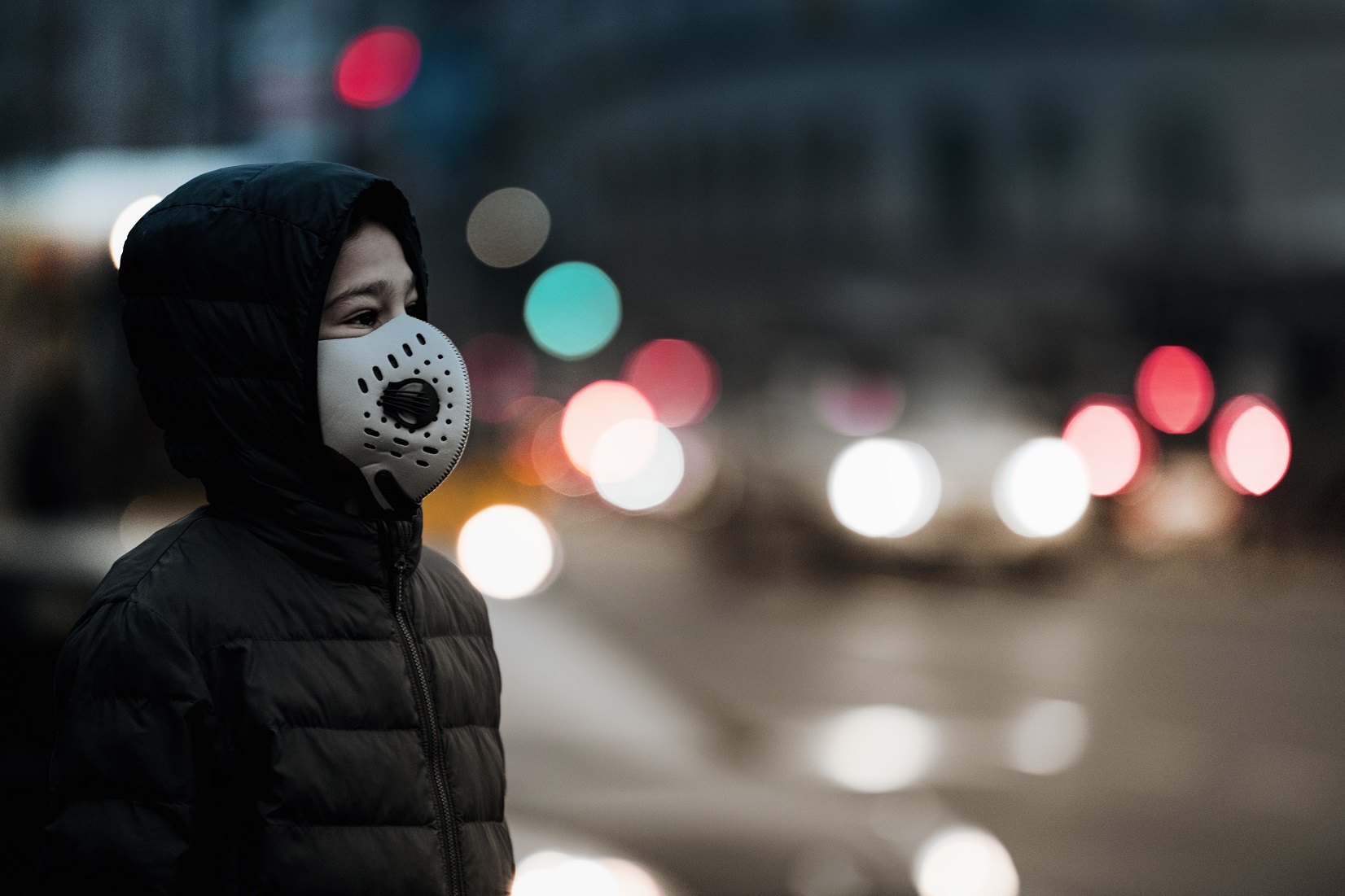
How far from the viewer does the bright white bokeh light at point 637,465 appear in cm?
3108

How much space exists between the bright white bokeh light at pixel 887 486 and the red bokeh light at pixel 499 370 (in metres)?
19.9

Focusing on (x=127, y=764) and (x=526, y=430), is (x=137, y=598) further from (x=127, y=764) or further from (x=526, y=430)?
(x=526, y=430)

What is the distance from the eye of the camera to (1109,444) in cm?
2373

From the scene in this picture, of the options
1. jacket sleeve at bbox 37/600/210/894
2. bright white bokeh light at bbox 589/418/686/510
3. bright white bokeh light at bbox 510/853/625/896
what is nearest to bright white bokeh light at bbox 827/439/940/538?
bright white bokeh light at bbox 589/418/686/510

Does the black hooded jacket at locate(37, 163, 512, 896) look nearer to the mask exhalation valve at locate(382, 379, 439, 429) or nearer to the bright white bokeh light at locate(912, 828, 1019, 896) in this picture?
the mask exhalation valve at locate(382, 379, 439, 429)

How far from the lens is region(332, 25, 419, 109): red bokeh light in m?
15.5

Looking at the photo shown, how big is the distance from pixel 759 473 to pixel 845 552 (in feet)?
12.3

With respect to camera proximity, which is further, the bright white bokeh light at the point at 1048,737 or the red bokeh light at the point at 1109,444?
the red bokeh light at the point at 1109,444

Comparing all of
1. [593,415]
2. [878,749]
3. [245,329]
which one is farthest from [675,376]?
[245,329]

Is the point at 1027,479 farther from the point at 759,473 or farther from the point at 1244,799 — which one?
the point at 1244,799

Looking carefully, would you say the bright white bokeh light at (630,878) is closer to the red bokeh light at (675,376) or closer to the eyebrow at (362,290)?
the eyebrow at (362,290)

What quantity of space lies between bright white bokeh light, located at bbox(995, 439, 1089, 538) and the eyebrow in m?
16.8

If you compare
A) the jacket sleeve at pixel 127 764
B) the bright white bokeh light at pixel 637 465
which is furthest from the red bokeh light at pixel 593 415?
the jacket sleeve at pixel 127 764

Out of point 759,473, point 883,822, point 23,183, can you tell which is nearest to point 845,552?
point 759,473
